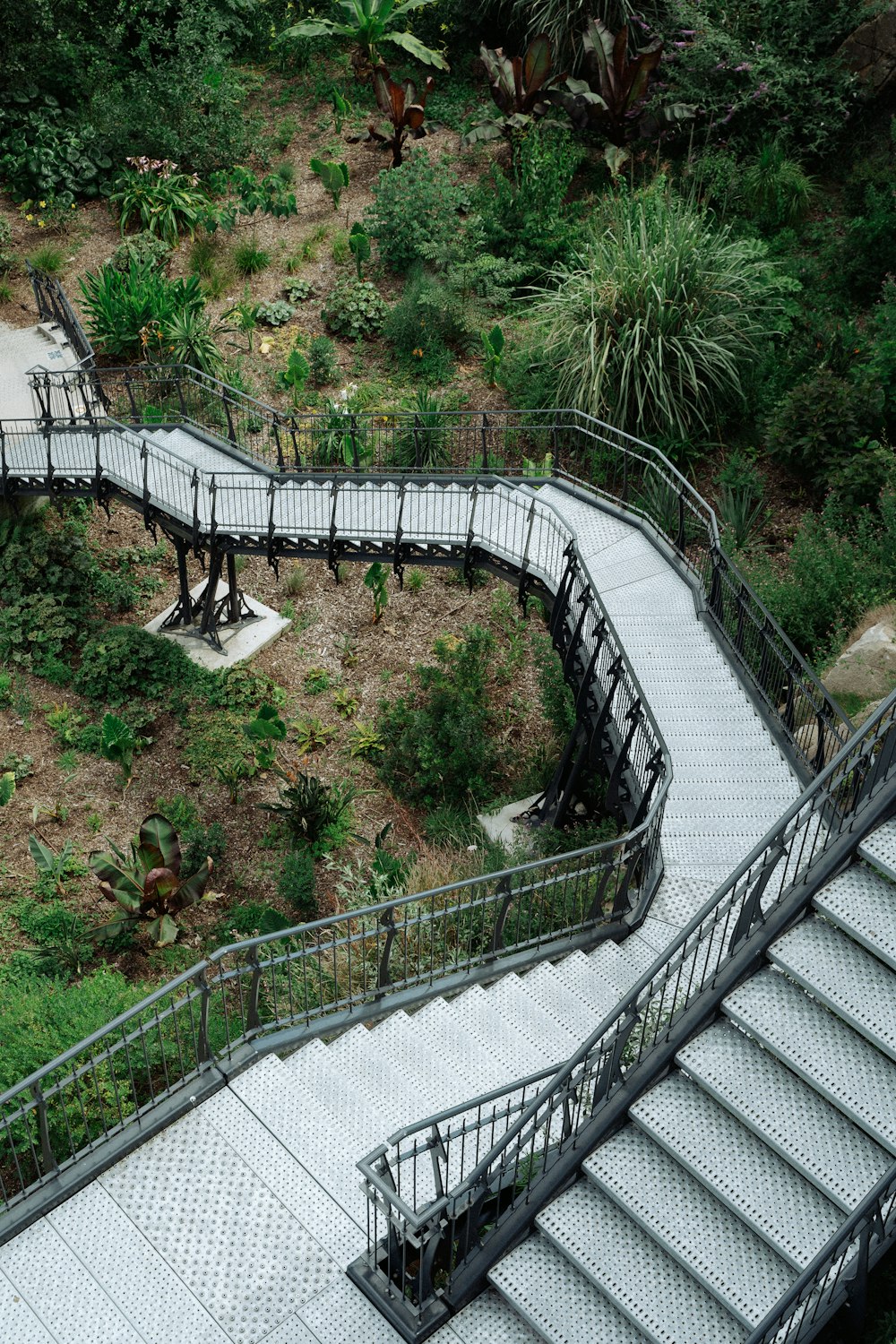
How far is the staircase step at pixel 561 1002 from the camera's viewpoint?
8117mm

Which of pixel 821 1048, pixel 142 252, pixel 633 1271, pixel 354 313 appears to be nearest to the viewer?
pixel 633 1271

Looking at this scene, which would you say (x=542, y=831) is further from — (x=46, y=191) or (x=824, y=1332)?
(x=46, y=191)

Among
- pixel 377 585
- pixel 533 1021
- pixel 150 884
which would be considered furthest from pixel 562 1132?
pixel 377 585

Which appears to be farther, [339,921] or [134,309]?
[134,309]

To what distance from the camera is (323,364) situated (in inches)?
734

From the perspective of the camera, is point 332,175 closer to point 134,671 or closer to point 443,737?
point 134,671

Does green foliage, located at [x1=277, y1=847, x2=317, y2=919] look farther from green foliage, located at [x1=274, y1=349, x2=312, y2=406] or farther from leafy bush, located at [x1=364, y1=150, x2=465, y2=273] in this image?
leafy bush, located at [x1=364, y1=150, x2=465, y2=273]

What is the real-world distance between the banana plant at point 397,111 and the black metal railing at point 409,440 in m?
6.62

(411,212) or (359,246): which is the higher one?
(411,212)

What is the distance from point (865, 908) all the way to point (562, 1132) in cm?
203

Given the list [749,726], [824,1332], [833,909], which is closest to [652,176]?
[749,726]

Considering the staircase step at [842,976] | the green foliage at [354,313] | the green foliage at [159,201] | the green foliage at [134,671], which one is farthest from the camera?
the green foliage at [159,201]

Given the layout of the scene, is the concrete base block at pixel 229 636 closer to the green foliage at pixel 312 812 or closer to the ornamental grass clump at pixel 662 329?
the green foliage at pixel 312 812

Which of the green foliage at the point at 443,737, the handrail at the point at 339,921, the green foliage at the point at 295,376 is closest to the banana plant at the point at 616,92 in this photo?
the green foliage at the point at 295,376
